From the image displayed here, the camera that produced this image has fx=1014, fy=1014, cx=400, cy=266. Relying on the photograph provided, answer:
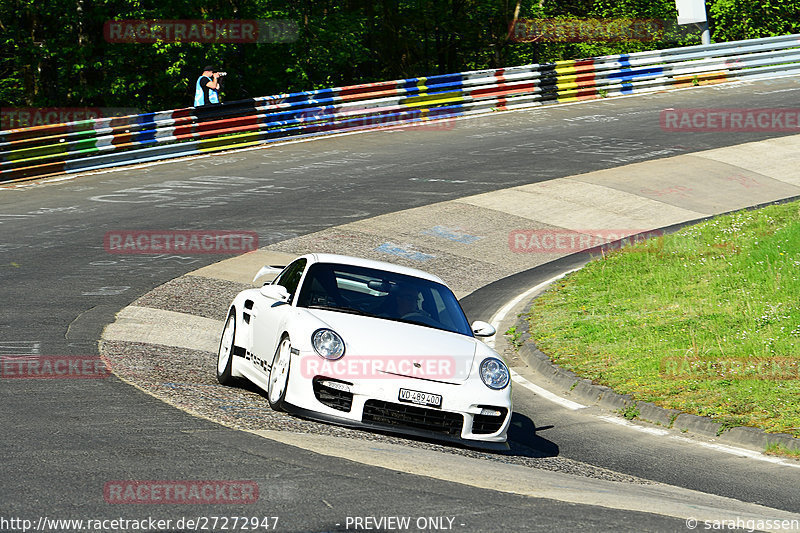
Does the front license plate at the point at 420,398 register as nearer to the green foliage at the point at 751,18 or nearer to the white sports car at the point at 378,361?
the white sports car at the point at 378,361

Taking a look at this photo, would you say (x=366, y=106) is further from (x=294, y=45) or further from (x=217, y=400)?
(x=217, y=400)

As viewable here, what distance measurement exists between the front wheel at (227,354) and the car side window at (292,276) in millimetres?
663

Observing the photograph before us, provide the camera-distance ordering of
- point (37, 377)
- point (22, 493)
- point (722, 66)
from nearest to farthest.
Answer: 1. point (22, 493)
2. point (37, 377)
3. point (722, 66)

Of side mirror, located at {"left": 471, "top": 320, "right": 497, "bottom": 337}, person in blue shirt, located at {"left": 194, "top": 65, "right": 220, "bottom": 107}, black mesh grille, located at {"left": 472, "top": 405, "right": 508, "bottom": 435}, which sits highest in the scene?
person in blue shirt, located at {"left": 194, "top": 65, "right": 220, "bottom": 107}

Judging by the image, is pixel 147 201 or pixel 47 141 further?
pixel 47 141

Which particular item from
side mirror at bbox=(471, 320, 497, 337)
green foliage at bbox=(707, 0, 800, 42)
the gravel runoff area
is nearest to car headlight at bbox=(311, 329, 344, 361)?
the gravel runoff area

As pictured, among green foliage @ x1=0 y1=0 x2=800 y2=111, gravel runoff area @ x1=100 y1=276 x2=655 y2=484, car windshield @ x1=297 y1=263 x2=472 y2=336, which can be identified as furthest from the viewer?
green foliage @ x1=0 y1=0 x2=800 y2=111

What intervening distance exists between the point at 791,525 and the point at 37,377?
21.7ft

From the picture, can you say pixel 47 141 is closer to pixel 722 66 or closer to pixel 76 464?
pixel 76 464

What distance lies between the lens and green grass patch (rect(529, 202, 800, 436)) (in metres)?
10.7

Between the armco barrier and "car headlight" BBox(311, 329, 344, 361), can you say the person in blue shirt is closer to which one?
the armco barrier

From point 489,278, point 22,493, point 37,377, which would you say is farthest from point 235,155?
point 22,493

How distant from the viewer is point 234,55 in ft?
124

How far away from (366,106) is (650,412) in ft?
64.0
